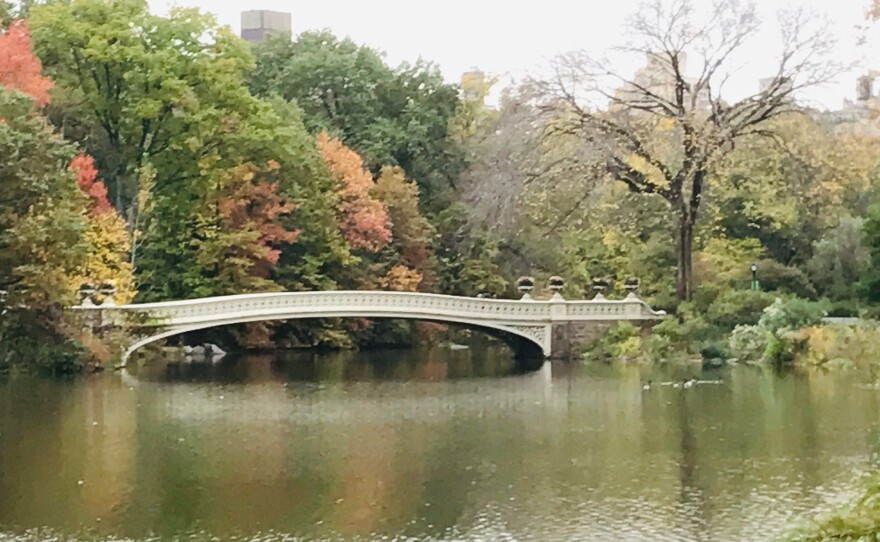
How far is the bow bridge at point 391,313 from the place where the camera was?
1108 inches

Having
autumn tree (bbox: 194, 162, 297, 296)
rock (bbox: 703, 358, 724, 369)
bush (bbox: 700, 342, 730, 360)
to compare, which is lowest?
rock (bbox: 703, 358, 724, 369)

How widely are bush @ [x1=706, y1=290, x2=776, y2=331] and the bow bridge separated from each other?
5.73 ft

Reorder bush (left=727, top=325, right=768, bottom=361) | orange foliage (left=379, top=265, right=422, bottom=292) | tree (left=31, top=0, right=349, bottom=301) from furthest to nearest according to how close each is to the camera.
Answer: orange foliage (left=379, top=265, right=422, bottom=292) → tree (left=31, top=0, right=349, bottom=301) → bush (left=727, top=325, right=768, bottom=361)

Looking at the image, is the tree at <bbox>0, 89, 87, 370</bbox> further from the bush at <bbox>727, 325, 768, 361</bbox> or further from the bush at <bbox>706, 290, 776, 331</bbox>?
the bush at <bbox>706, 290, 776, 331</bbox>

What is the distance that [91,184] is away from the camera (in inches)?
1224

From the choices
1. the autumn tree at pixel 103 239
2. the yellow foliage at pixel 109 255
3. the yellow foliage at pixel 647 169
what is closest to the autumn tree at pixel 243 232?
the autumn tree at pixel 103 239

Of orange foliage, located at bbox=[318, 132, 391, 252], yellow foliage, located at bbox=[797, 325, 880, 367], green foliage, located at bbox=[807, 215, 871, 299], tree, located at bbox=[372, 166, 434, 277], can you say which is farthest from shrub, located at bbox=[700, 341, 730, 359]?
tree, located at bbox=[372, 166, 434, 277]

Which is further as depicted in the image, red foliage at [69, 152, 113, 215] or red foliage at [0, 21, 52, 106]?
red foliage at [69, 152, 113, 215]

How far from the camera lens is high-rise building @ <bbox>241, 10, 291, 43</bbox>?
256 feet

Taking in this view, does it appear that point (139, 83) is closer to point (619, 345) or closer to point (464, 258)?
point (464, 258)

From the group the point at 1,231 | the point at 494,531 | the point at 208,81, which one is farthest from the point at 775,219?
the point at 494,531

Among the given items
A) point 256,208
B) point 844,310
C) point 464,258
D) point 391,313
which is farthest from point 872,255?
point 256,208

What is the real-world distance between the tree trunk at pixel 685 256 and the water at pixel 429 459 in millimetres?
6449

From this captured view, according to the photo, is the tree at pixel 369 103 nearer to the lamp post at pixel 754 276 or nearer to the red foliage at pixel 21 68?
the red foliage at pixel 21 68
